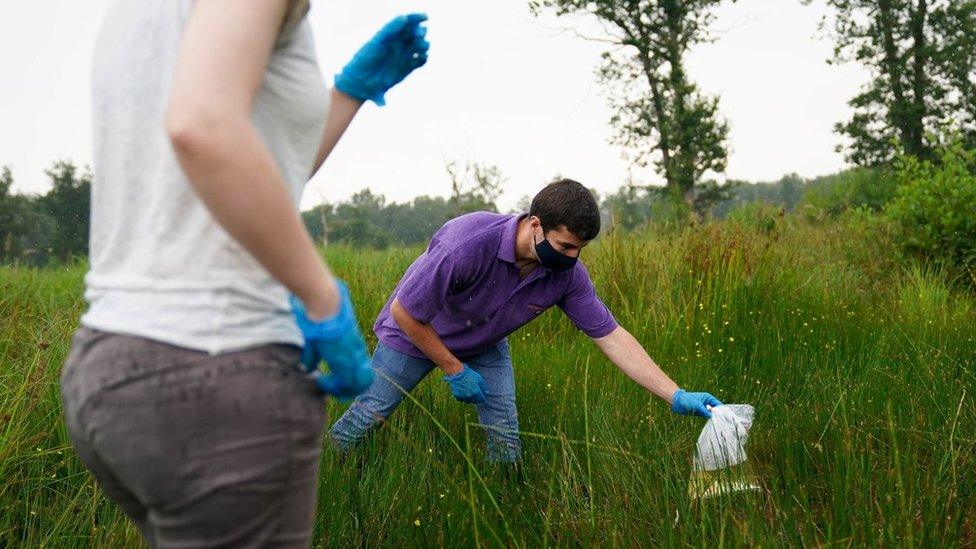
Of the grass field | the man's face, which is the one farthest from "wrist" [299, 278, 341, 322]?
the man's face

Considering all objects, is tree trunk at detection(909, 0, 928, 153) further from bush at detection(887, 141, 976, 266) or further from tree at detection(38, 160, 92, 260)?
tree at detection(38, 160, 92, 260)

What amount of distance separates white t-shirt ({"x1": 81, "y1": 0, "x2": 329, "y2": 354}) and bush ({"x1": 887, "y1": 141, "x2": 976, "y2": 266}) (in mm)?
7584

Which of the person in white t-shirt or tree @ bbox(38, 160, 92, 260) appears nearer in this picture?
the person in white t-shirt

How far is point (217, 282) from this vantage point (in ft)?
3.10

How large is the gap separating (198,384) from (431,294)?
2255mm

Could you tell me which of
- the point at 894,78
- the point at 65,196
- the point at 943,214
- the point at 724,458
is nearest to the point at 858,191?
the point at 894,78

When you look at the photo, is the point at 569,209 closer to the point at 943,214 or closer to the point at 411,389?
the point at 411,389

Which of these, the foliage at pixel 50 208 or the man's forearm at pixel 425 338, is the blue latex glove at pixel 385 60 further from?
the foliage at pixel 50 208

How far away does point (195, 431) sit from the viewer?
92cm

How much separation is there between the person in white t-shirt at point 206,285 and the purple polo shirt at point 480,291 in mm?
2136

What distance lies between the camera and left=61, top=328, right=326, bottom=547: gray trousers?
0.92 m

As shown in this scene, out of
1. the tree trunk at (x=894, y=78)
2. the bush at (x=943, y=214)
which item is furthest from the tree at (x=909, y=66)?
the bush at (x=943, y=214)

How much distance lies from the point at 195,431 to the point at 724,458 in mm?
1804

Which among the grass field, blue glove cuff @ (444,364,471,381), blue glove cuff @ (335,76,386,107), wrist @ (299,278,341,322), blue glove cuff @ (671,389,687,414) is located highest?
blue glove cuff @ (335,76,386,107)
